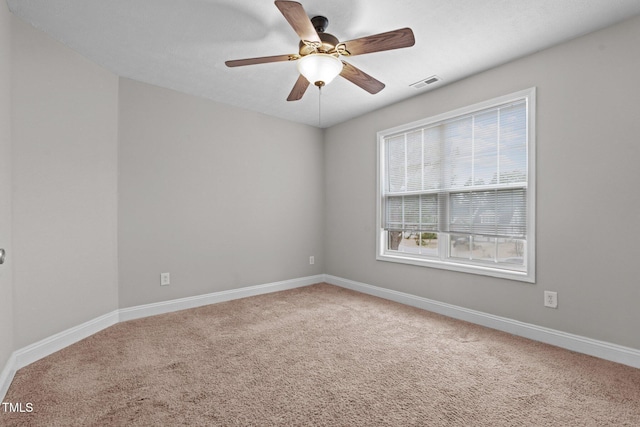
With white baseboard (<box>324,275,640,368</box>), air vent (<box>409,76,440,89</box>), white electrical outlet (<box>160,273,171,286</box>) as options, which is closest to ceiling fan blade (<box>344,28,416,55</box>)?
air vent (<box>409,76,440,89</box>)

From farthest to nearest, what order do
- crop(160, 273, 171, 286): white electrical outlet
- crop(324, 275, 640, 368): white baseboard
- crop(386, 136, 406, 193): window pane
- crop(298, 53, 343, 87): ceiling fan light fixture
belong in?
crop(386, 136, 406, 193): window pane → crop(160, 273, 171, 286): white electrical outlet → crop(324, 275, 640, 368): white baseboard → crop(298, 53, 343, 87): ceiling fan light fixture

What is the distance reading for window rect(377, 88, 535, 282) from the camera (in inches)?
107

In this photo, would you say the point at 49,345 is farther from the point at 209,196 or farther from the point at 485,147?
the point at 485,147

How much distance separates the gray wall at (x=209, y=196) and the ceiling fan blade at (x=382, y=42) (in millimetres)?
2211

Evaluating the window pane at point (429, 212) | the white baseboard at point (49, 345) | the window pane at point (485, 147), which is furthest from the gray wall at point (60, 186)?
the window pane at point (485, 147)

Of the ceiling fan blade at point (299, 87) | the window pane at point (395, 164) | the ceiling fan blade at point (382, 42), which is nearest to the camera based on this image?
the ceiling fan blade at point (382, 42)

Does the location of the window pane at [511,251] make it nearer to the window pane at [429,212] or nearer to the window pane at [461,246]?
the window pane at [461,246]

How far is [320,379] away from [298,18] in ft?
7.08

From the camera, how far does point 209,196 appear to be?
361cm

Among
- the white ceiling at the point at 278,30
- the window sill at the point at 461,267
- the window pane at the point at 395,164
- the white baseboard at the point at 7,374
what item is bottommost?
the white baseboard at the point at 7,374

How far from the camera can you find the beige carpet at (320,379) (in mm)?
1606

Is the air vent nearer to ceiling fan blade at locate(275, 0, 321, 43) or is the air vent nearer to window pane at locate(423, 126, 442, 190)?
window pane at locate(423, 126, 442, 190)

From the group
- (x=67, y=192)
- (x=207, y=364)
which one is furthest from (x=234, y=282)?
(x=67, y=192)

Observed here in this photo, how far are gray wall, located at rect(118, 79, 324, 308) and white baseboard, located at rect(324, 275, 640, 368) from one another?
162 cm
